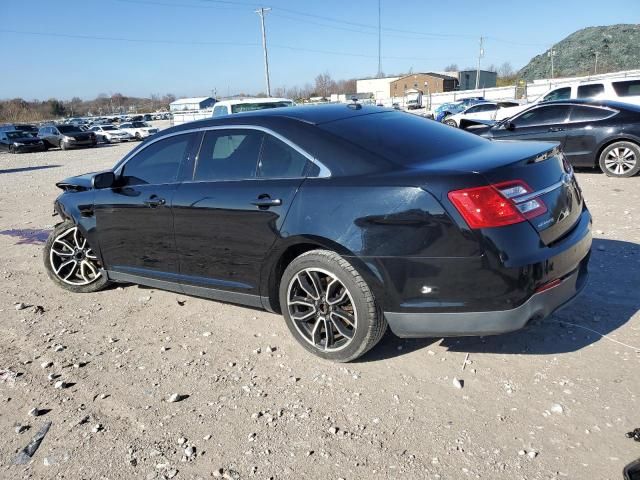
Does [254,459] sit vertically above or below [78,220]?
below

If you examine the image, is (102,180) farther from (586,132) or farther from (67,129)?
(67,129)

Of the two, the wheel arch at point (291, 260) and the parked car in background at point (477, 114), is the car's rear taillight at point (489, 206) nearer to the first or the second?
the wheel arch at point (291, 260)

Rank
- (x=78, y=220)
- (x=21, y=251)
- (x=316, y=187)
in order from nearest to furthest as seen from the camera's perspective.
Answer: (x=316, y=187), (x=78, y=220), (x=21, y=251)

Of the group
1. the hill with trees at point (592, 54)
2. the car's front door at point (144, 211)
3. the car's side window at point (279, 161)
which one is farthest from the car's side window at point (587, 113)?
the hill with trees at point (592, 54)

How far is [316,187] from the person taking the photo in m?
3.32

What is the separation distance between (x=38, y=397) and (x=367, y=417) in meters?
2.10

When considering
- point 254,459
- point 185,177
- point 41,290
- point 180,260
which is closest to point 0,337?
point 41,290

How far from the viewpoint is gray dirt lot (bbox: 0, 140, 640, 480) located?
101 inches

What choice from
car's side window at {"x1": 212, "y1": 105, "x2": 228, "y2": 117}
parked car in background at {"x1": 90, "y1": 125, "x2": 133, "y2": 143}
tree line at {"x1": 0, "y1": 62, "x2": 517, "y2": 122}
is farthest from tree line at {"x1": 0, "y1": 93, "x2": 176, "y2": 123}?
car's side window at {"x1": 212, "y1": 105, "x2": 228, "y2": 117}

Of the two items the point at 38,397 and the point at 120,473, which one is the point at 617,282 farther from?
the point at 38,397

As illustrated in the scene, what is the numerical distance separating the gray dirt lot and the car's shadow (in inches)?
0.6

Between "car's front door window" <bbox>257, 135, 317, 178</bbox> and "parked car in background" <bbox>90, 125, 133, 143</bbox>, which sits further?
"parked car in background" <bbox>90, 125, 133, 143</bbox>

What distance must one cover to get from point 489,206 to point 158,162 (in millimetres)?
2867

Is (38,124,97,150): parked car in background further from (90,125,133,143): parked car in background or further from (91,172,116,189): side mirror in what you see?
(91,172,116,189): side mirror
